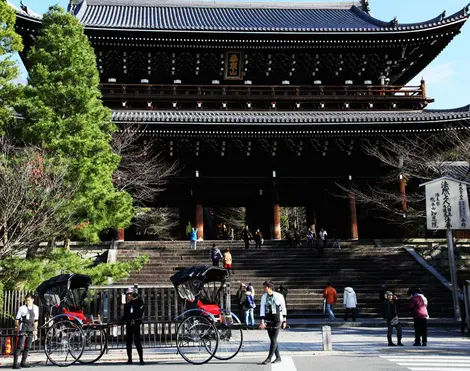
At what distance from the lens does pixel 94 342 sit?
448 inches

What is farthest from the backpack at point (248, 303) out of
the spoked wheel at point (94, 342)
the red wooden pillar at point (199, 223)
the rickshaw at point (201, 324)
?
the red wooden pillar at point (199, 223)

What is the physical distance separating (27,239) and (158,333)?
4.48m

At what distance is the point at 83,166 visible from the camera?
1482 cm

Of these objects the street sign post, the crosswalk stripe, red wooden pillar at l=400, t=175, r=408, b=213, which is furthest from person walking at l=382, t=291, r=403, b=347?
red wooden pillar at l=400, t=175, r=408, b=213

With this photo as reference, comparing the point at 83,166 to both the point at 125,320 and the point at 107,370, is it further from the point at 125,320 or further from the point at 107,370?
the point at 107,370

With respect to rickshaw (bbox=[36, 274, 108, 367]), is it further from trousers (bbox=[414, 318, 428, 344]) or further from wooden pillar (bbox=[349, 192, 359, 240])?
wooden pillar (bbox=[349, 192, 359, 240])

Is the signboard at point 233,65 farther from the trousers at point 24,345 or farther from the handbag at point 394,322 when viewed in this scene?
the trousers at point 24,345

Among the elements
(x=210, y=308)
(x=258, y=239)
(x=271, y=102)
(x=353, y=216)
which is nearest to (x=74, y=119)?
(x=210, y=308)

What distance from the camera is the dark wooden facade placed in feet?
78.4

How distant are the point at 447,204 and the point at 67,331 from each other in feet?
47.7

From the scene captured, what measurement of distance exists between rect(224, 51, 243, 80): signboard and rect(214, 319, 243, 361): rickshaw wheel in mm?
17325

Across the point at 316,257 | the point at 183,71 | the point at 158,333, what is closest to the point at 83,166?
the point at 158,333

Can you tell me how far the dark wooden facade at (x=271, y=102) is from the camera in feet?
78.4

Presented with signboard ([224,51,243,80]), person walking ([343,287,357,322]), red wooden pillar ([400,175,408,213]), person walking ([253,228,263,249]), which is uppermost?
signboard ([224,51,243,80])
